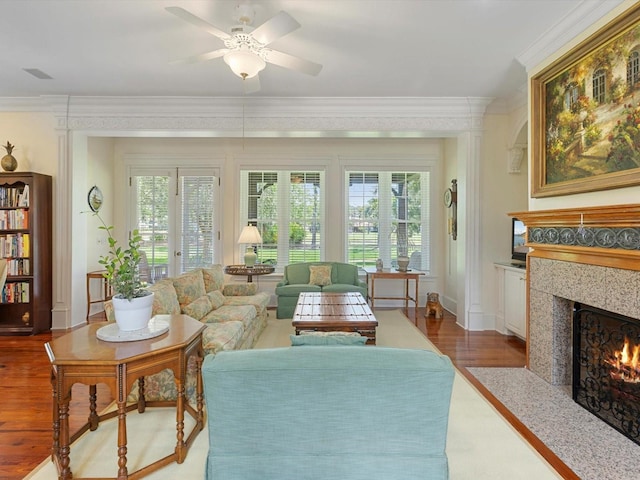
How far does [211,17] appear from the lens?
2934 millimetres

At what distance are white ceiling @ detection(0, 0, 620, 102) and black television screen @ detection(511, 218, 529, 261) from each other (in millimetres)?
1716

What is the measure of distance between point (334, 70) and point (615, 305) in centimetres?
333

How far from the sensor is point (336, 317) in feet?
11.6

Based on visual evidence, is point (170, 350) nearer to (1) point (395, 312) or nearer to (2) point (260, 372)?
(2) point (260, 372)

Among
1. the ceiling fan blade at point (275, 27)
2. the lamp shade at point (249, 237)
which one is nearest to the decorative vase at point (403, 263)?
the lamp shade at point (249, 237)

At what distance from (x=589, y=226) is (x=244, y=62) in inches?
113

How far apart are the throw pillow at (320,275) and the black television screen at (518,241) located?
8.84ft

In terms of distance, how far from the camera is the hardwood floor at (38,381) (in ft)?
7.20

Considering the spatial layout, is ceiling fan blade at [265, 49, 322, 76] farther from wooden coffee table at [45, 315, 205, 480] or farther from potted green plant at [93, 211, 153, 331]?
wooden coffee table at [45, 315, 205, 480]

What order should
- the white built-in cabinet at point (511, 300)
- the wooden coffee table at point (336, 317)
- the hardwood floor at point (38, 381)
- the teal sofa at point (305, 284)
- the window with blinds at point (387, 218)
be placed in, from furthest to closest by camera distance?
the window with blinds at point (387, 218) < the teal sofa at point (305, 284) < the white built-in cabinet at point (511, 300) < the wooden coffee table at point (336, 317) < the hardwood floor at point (38, 381)

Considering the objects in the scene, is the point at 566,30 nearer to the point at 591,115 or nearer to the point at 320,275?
the point at 591,115

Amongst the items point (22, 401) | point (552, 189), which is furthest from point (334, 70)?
point (22, 401)

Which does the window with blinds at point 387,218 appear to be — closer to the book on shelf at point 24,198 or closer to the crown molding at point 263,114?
the crown molding at point 263,114

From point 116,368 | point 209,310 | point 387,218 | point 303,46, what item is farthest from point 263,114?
point 116,368
